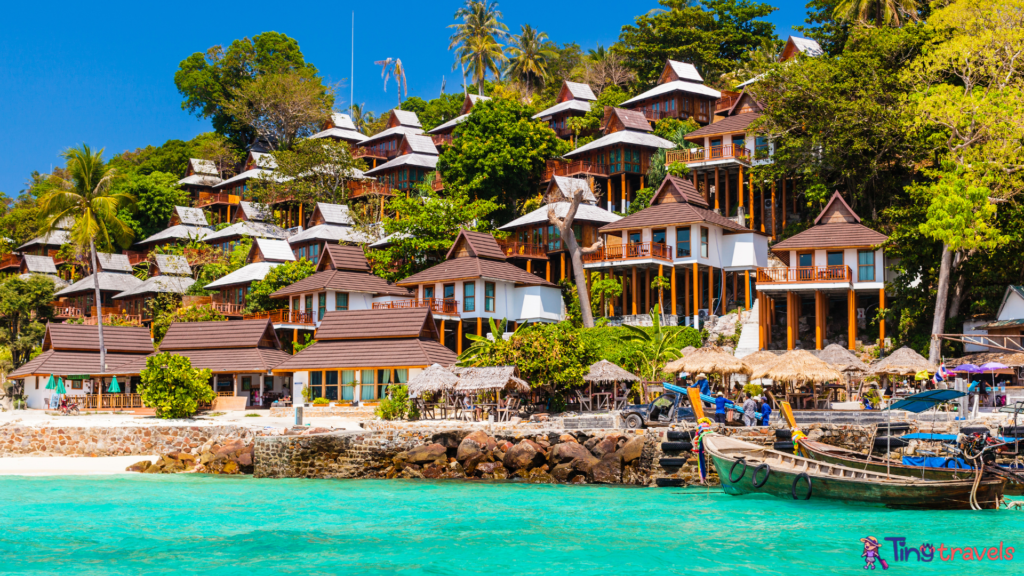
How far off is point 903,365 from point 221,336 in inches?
1341

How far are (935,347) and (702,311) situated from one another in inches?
521

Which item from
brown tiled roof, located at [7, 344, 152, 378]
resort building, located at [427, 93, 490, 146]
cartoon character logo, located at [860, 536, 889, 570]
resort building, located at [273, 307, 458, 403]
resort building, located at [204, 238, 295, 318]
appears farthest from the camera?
resort building, located at [427, 93, 490, 146]

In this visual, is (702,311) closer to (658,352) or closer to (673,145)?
(658,352)

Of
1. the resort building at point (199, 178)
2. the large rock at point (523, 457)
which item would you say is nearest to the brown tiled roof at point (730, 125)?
the large rock at point (523, 457)

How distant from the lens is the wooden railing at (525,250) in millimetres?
60938

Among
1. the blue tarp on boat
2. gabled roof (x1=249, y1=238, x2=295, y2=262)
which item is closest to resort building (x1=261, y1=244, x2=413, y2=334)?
gabled roof (x1=249, y1=238, x2=295, y2=262)

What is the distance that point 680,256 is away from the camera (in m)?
54.7

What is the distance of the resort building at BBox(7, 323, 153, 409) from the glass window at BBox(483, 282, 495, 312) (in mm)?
18345

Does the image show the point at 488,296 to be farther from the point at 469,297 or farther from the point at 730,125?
the point at 730,125

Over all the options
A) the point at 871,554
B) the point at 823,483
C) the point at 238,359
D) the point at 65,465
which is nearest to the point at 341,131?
the point at 238,359

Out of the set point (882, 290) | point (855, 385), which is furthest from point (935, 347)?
point (882, 290)

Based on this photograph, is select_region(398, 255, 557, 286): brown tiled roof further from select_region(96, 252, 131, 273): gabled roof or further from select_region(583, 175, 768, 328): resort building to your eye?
select_region(96, 252, 131, 273): gabled roof

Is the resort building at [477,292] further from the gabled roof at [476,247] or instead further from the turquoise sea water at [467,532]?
the turquoise sea water at [467,532]

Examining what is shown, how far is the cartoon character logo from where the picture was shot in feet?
61.8
